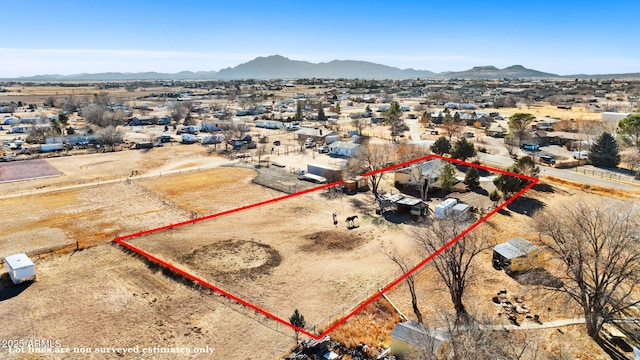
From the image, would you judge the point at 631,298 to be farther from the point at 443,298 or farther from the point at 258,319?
the point at 258,319

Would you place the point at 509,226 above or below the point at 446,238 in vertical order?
below

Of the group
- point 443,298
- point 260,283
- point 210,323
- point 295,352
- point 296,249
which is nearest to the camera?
point 295,352

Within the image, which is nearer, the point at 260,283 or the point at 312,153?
the point at 260,283

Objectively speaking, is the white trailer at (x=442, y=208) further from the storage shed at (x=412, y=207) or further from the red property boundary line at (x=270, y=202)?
the red property boundary line at (x=270, y=202)

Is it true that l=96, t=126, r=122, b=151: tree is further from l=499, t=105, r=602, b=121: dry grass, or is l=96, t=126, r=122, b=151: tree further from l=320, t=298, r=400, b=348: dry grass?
l=499, t=105, r=602, b=121: dry grass

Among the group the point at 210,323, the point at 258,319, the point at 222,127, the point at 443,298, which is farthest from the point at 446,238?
the point at 222,127

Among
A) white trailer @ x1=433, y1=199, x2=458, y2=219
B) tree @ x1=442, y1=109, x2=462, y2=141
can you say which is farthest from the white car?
white trailer @ x1=433, y1=199, x2=458, y2=219

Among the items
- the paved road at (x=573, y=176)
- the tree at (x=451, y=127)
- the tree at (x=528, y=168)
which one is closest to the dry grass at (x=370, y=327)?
the tree at (x=528, y=168)
